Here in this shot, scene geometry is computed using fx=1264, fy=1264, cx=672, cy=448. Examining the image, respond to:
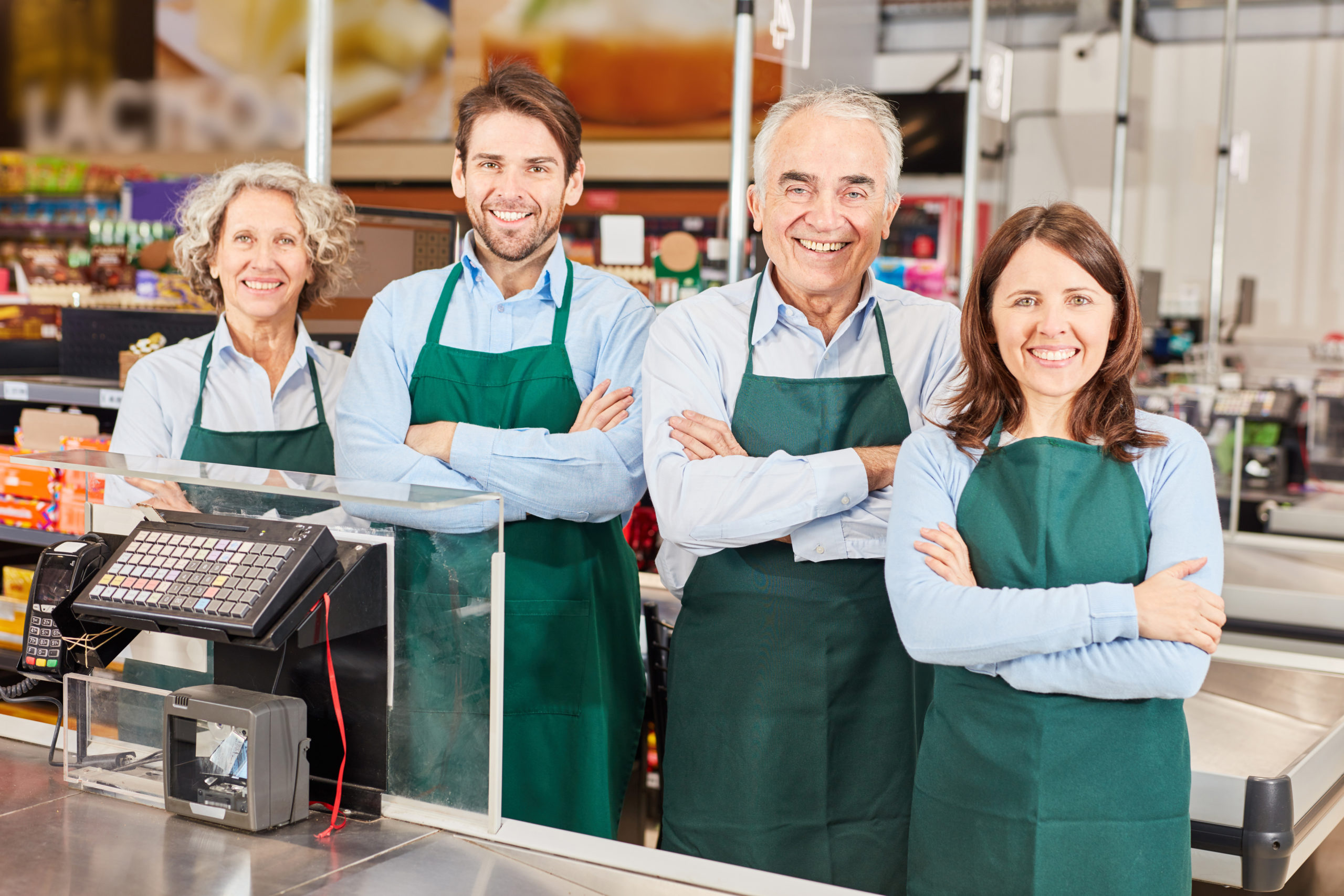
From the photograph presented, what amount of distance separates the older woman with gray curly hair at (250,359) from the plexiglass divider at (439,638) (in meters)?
0.95

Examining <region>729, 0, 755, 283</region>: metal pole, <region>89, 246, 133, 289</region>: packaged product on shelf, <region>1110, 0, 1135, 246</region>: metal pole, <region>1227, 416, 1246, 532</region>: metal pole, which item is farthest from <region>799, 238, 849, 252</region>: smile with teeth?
<region>1110, 0, 1135, 246</region>: metal pole

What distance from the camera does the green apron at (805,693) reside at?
2.10 meters

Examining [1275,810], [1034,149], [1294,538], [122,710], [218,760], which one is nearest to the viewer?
[218,760]

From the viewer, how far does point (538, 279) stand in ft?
7.84

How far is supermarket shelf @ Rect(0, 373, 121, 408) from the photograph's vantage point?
11.9ft

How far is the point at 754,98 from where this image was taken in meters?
5.16

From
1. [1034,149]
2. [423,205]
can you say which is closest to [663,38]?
[423,205]

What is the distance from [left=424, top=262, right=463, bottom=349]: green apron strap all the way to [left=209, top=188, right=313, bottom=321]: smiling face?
0.45m

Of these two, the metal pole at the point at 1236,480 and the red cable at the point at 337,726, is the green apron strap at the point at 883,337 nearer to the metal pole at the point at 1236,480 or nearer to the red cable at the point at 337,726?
the red cable at the point at 337,726

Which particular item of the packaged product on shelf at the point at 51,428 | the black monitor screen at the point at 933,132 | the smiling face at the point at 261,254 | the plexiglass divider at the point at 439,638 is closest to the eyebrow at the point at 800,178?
the plexiglass divider at the point at 439,638

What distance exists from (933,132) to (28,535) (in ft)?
22.2

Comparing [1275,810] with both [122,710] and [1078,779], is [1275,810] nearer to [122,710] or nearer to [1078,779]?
[1078,779]

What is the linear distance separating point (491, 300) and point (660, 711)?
919 mm

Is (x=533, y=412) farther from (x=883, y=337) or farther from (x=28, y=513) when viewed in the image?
(x=28, y=513)
